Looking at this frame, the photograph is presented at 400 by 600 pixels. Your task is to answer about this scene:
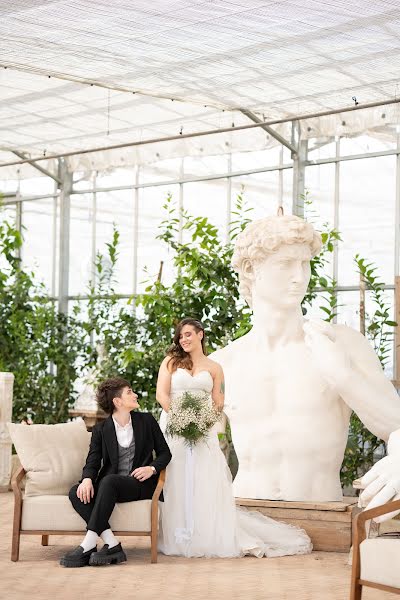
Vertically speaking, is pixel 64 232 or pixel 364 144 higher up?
pixel 364 144

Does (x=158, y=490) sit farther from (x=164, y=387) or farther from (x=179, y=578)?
(x=164, y=387)

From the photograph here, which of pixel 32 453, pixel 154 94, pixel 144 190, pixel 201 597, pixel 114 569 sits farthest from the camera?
pixel 144 190

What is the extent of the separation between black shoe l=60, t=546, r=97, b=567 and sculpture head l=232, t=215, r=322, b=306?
2.06 m

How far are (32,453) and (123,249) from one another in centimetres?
804

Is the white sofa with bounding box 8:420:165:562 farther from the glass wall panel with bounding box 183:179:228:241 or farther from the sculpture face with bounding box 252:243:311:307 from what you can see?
the glass wall panel with bounding box 183:179:228:241

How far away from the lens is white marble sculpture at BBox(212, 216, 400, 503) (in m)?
7.10

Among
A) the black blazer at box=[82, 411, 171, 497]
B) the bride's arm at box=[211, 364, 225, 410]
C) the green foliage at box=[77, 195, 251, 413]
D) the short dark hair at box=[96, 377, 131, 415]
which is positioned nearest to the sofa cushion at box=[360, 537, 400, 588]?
the black blazer at box=[82, 411, 171, 497]

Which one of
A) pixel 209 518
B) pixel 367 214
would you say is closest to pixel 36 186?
pixel 367 214

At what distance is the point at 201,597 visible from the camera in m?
Answer: 5.56

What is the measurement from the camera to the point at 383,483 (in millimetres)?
5449

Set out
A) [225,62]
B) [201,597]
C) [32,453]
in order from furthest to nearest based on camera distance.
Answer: [225,62] → [32,453] → [201,597]

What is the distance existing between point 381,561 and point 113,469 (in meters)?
2.39

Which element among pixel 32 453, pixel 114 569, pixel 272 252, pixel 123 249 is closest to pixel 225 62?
pixel 272 252

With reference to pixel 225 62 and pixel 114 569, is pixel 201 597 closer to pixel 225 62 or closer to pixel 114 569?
pixel 114 569
